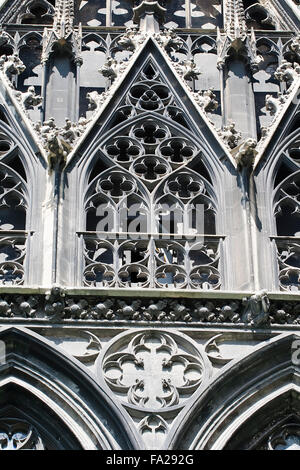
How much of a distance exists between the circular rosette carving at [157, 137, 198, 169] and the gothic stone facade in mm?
25

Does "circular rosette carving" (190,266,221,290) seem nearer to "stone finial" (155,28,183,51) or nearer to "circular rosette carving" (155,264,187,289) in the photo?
"circular rosette carving" (155,264,187,289)

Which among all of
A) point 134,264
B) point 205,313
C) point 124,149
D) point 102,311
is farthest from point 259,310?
point 124,149

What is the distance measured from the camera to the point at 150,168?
75.5 feet

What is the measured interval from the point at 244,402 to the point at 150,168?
444 centimetres

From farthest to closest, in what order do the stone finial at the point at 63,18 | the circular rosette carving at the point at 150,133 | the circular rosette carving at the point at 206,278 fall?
the stone finial at the point at 63,18 < the circular rosette carving at the point at 150,133 < the circular rosette carving at the point at 206,278

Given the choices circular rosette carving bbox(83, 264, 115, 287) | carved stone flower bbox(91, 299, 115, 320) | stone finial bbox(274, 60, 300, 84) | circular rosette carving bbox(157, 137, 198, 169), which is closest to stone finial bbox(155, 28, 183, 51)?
stone finial bbox(274, 60, 300, 84)

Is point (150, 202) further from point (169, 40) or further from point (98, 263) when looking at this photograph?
point (169, 40)

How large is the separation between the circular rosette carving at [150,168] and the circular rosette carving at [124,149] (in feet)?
0.39

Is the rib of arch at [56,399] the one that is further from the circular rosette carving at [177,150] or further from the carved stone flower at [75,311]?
the circular rosette carving at [177,150]

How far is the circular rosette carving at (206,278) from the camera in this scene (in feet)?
69.9

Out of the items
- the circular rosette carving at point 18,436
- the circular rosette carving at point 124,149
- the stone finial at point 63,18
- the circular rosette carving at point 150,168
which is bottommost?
the circular rosette carving at point 18,436

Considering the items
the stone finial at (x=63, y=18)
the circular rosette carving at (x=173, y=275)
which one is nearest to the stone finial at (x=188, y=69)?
the stone finial at (x=63, y=18)

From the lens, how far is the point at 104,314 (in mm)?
20609

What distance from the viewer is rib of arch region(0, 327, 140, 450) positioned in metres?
19.5
